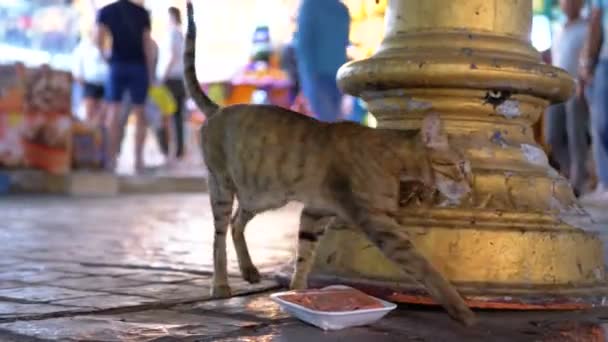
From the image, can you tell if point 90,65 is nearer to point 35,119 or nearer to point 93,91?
point 93,91

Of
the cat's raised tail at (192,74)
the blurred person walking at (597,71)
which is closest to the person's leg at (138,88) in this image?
the blurred person walking at (597,71)

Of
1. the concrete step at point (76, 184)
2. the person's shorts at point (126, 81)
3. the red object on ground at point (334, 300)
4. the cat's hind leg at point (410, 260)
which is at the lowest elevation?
the concrete step at point (76, 184)

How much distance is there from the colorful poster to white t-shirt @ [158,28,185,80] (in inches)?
92.8

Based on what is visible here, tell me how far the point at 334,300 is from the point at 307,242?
444 mm

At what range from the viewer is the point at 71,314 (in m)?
2.07

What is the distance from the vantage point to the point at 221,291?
2.43 meters

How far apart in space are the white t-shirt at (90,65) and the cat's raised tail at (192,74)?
7130 mm

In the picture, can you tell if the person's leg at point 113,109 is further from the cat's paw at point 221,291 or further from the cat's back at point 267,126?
the cat's paw at point 221,291

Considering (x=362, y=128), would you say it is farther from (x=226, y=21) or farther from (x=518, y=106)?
(x=226, y=21)

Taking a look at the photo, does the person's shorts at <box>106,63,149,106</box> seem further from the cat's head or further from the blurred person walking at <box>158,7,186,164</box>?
the cat's head

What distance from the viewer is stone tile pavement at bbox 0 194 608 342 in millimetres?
1905

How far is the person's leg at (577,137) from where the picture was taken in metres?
6.86

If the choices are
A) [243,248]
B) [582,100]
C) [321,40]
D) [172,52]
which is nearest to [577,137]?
[582,100]

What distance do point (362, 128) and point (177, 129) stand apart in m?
10.1
